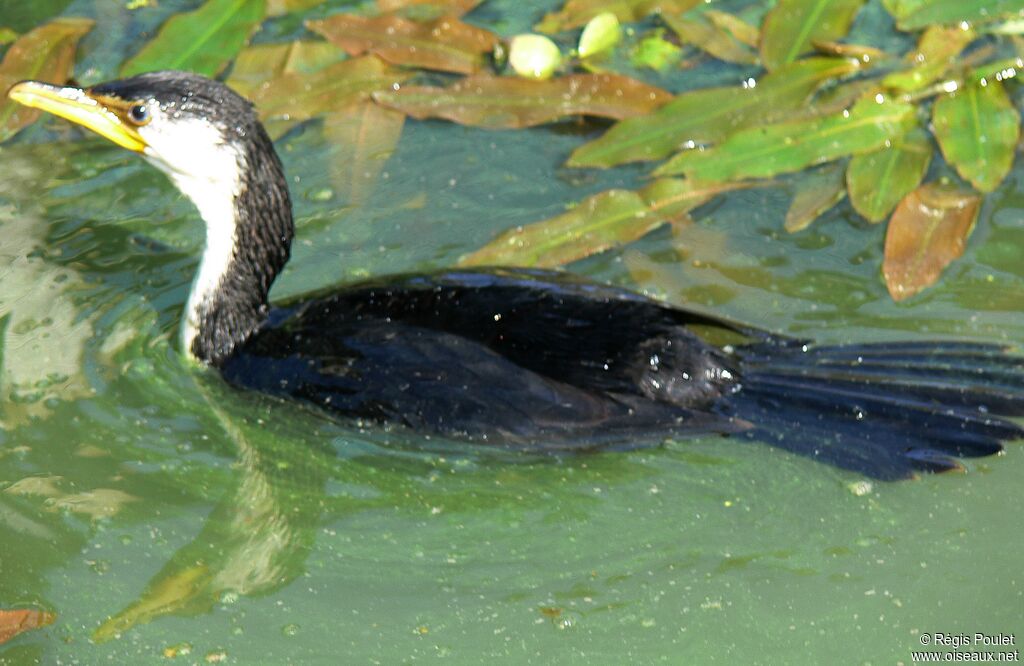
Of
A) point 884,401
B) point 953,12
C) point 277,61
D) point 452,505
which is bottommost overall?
point 452,505

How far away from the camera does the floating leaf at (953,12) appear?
18.2 feet

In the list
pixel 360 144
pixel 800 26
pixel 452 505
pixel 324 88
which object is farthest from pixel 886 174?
pixel 324 88

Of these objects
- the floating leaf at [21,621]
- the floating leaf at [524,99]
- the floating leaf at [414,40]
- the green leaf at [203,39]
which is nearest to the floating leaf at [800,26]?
the floating leaf at [524,99]

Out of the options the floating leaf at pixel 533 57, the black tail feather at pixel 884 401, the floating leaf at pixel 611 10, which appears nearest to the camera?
the black tail feather at pixel 884 401

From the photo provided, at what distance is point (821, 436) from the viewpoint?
3918 mm

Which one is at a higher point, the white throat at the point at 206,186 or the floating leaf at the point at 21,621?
the white throat at the point at 206,186

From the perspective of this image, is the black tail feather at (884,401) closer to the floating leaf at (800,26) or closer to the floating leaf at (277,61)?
the floating leaf at (800,26)

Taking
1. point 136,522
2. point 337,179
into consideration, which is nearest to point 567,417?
point 136,522


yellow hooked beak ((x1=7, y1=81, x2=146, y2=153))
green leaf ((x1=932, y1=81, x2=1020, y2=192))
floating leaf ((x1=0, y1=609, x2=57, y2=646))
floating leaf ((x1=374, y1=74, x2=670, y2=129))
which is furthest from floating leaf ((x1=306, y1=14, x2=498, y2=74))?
floating leaf ((x1=0, y1=609, x2=57, y2=646))

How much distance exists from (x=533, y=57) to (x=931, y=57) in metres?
1.58

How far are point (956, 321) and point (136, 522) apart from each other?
259 centimetres

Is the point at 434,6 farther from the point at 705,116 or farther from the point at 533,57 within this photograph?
the point at 705,116

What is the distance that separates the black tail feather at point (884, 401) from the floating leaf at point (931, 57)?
5.12ft

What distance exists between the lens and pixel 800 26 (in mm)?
5691
